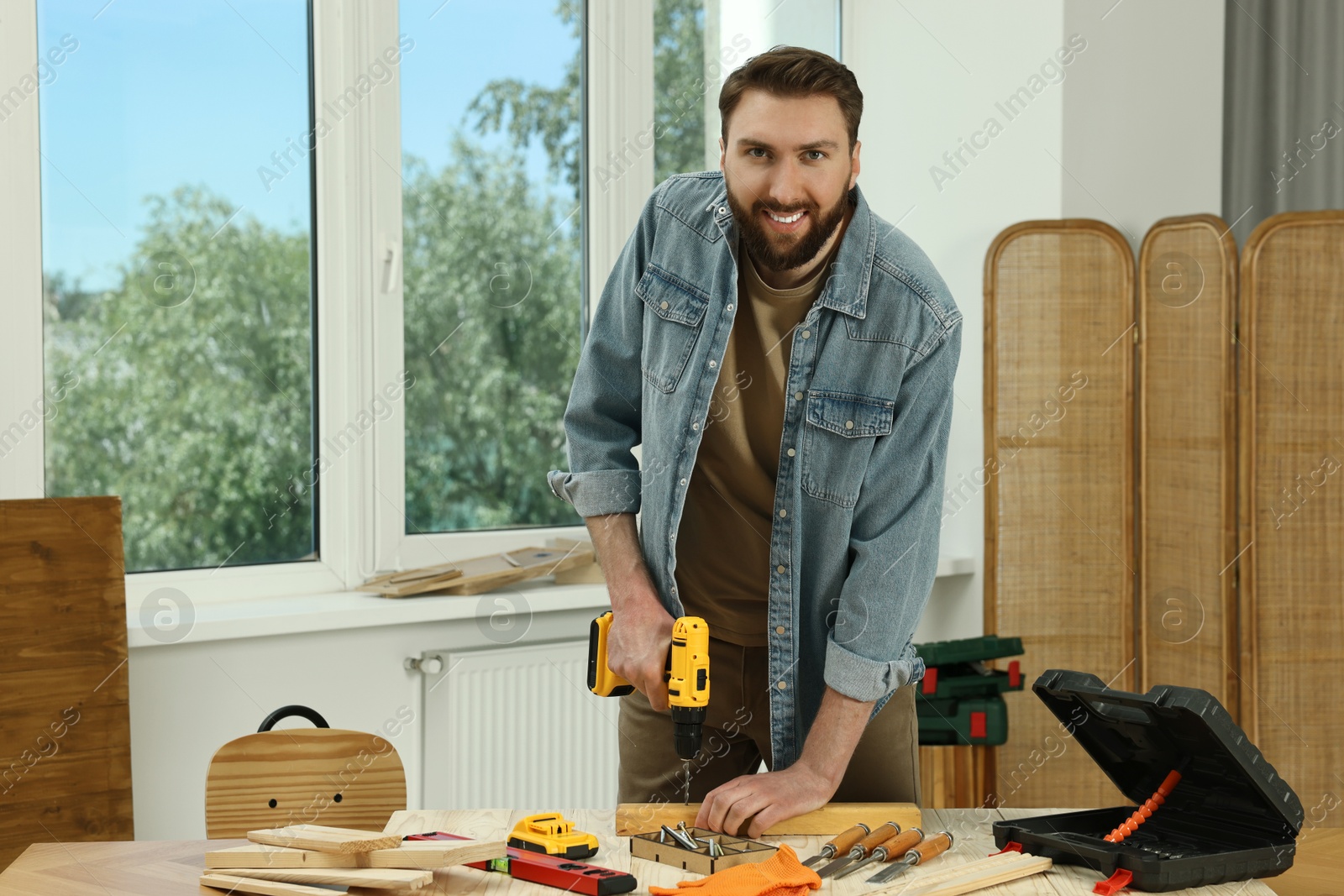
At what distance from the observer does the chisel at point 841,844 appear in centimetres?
146

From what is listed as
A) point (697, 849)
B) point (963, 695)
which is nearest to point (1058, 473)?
point (963, 695)

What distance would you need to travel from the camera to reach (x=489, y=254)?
3.12m

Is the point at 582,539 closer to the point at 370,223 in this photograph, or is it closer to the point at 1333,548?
the point at 370,223

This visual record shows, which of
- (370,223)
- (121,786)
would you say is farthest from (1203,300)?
(121,786)

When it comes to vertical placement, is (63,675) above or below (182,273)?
below

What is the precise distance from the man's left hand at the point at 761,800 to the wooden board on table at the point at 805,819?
0.01 meters

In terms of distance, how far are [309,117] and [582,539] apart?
4.15ft

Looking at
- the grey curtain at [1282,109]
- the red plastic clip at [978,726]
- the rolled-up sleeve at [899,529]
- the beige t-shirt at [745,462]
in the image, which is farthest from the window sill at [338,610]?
the grey curtain at [1282,109]

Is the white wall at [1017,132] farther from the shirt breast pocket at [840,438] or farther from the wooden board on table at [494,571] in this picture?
the shirt breast pocket at [840,438]

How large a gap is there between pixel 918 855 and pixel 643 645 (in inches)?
18.2

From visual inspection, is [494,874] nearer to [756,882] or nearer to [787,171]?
[756,882]

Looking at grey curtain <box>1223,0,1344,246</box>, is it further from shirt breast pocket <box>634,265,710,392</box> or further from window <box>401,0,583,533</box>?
shirt breast pocket <box>634,265,710,392</box>

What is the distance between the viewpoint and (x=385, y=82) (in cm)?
294

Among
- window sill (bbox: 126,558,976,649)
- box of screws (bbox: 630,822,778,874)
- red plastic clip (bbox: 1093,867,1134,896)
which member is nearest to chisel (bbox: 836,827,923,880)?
box of screws (bbox: 630,822,778,874)
